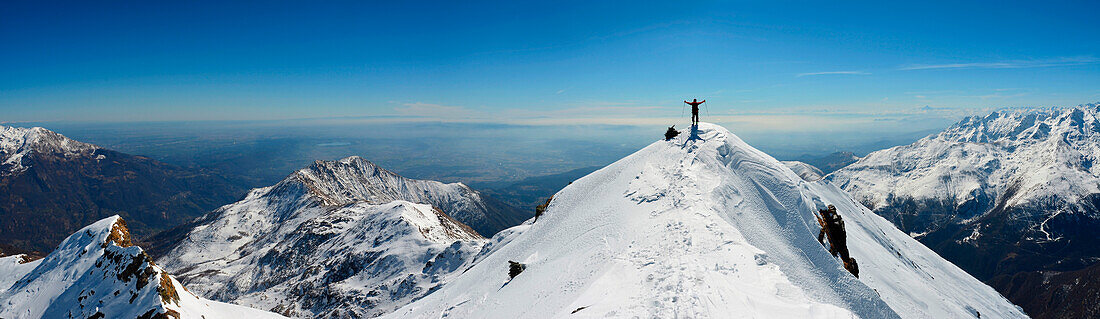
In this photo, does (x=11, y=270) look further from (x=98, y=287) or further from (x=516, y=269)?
(x=516, y=269)

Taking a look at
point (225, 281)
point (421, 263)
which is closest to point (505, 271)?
point (421, 263)

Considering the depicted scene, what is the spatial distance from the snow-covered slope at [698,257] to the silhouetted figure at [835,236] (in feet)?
2.68

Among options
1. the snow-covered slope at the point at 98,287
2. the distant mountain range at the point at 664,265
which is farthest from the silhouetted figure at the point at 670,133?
the snow-covered slope at the point at 98,287

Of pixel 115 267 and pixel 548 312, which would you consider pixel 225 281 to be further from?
pixel 548 312

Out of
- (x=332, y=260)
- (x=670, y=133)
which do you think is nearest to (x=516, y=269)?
(x=670, y=133)

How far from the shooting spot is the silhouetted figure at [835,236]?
24106mm

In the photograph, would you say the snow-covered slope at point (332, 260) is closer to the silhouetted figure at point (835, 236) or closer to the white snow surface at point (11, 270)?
the white snow surface at point (11, 270)

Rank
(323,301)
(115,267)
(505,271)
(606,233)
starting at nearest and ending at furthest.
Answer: (606,233) < (115,267) < (505,271) < (323,301)

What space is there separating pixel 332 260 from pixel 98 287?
84.6m

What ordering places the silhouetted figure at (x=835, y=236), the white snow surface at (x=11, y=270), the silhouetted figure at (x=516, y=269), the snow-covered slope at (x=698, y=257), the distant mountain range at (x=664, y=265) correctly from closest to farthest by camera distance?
the snow-covered slope at (x=698, y=257) < the distant mountain range at (x=664, y=265) < the silhouetted figure at (x=835, y=236) < the silhouetted figure at (x=516, y=269) < the white snow surface at (x=11, y=270)

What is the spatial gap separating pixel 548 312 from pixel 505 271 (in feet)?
47.6

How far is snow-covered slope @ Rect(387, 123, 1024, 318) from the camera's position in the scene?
14493 millimetres

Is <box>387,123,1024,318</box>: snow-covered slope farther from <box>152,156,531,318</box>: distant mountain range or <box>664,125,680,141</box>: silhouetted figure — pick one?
<box>152,156,531,318</box>: distant mountain range

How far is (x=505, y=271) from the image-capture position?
3120cm
